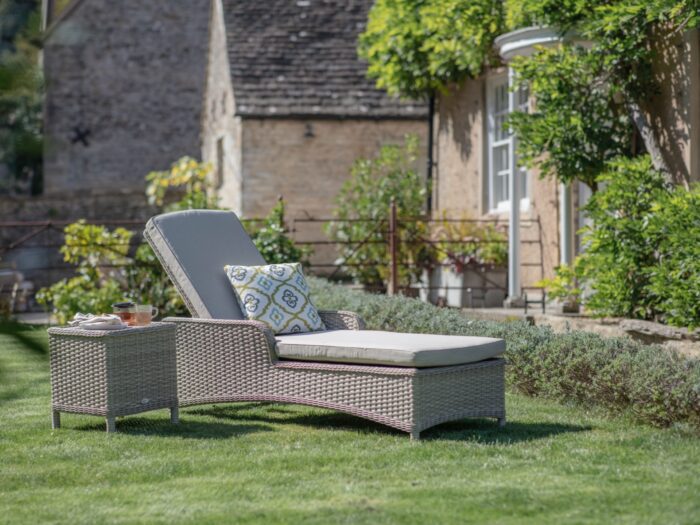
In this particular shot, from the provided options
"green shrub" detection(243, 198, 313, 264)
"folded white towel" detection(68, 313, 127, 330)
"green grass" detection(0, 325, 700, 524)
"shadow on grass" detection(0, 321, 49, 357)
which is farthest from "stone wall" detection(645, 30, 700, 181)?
"shadow on grass" detection(0, 321, 49, 357)

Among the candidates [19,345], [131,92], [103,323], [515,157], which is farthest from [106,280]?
[131,92]

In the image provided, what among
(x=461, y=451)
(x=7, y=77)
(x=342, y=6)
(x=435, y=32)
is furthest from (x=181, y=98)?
(x=7, y=77)

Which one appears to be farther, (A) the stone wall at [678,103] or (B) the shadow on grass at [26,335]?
(B) the shadow on grass at [26,335]

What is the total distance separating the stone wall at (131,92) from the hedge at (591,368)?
2056 centimetres

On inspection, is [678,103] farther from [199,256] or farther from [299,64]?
[299,64]

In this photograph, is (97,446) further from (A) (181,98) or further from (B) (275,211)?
(A) (181,98)

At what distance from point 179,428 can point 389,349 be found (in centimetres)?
144

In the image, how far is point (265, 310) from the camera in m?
7.46

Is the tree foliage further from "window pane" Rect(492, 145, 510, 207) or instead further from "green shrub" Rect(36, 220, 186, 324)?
"green shrub" Rect(36, 220, 186, 324)

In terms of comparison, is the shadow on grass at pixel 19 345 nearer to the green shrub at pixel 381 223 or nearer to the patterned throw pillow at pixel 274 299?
the patterned throw pillow at pixel 274 299

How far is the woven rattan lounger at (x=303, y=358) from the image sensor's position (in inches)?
248

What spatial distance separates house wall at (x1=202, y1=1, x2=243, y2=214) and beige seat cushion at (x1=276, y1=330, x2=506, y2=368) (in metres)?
13.7

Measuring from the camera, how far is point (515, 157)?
1289 cm

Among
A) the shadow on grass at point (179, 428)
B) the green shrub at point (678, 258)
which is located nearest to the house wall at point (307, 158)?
the green shrub at point (678, 258)
